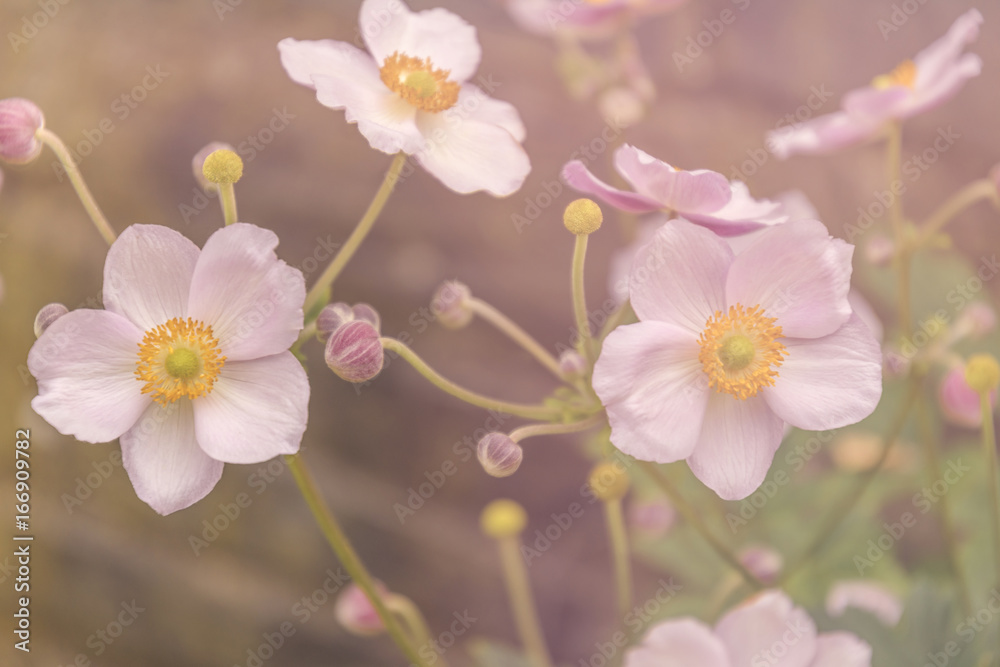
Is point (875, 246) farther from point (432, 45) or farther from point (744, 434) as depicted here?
point (432, 45)

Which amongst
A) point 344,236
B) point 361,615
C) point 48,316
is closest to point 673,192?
point 48,316

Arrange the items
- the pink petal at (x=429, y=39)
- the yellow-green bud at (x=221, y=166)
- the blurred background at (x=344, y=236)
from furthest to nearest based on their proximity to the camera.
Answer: the blurred background at (x=344, y=236) < the pink petal at (x=429, y=39) < the yellow-green bud at (x=221, y=166)

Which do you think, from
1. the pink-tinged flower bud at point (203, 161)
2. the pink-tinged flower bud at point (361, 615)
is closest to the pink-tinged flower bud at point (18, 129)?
the pink-tinged flower bud at point (203, 161)

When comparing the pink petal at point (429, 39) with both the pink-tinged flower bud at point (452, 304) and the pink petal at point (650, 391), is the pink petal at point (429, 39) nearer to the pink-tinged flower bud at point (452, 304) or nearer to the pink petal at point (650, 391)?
the pink-tinged flower bud at point (452, 304)

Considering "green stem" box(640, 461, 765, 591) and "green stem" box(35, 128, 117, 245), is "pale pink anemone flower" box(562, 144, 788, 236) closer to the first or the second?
"green stem" box(640, 461, 765, 591)

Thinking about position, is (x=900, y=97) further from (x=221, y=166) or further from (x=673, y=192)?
(x=221, y=166)

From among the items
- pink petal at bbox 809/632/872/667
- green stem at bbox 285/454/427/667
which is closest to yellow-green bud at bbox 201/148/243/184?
green stem at bbox 285/454/427/667
